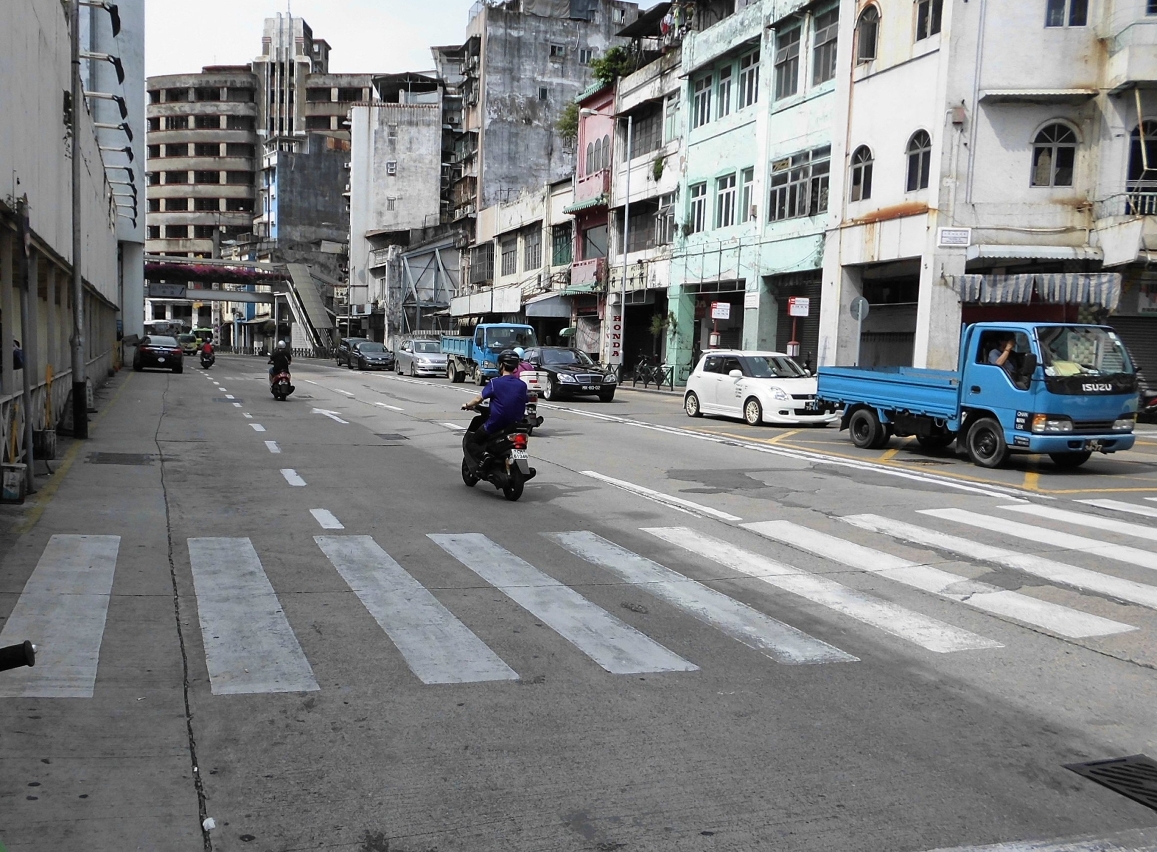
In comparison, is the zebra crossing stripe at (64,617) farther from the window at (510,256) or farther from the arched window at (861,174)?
the window at (510,256)

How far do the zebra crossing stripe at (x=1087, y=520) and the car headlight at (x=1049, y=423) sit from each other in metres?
2.70

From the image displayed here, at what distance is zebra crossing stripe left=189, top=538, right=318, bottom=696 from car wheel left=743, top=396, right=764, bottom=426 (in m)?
Answer: 15.9

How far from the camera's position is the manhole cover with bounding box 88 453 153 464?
14.5 meters

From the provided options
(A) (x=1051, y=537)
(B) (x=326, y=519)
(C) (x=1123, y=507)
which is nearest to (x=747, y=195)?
(C) (x=1123, y=507)

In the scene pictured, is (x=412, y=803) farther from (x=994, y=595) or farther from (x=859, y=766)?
(x=994, y=595)

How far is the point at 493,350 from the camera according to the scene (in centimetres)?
3972

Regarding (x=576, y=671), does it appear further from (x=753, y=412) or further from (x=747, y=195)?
(x=747, y=195)

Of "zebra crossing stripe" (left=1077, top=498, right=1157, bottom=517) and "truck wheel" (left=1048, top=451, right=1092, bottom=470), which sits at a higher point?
"truck wheel" (left=1048, top=451, right=1092, bottom=470)

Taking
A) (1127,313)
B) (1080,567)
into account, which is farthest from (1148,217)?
(1080,567)

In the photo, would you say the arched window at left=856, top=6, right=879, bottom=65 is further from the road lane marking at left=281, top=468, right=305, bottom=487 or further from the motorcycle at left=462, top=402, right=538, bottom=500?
the road lane marking at left=281, top=468, right=305, bottom=487

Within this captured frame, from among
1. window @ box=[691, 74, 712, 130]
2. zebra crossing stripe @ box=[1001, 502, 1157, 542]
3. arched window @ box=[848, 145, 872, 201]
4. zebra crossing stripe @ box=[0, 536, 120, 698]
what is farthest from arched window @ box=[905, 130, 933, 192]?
zebra crossing stripe @ box=[0, 536, 120, 698]

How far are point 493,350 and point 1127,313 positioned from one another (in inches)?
850

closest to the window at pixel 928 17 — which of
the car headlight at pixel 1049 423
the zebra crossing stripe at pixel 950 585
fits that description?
the car headlight at pixel 1049 423

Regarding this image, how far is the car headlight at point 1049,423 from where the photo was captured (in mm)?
14414
